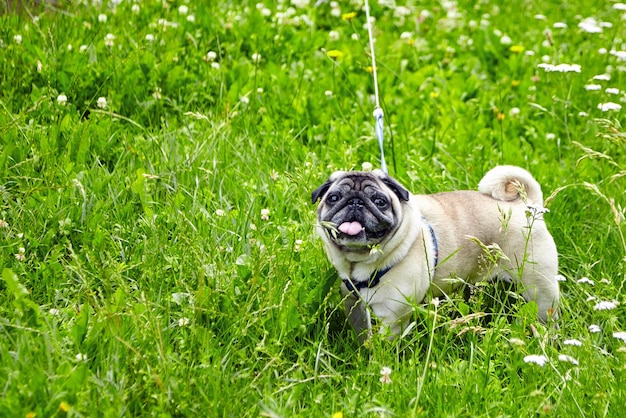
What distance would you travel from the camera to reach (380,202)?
3.75 metres

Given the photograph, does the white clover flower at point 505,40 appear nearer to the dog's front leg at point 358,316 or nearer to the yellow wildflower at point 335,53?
the yellow wildflower at point 335,53

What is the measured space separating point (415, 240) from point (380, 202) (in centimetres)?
31

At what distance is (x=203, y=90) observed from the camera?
566 cm

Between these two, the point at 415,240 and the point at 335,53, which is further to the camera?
the point at 335,53

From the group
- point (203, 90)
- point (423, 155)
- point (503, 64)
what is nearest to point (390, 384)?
point (423, 155)

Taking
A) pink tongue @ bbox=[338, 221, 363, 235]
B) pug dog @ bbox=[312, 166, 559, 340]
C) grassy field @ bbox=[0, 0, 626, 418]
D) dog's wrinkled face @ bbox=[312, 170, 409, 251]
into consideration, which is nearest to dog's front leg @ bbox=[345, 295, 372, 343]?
pug dog @ bbox=[312, 166, 559, 340]

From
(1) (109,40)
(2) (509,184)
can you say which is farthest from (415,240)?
(1) (109,40)

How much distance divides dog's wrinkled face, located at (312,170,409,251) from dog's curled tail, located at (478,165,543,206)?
2.10 feet

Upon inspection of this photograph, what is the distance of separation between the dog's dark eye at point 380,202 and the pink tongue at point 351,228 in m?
0.14

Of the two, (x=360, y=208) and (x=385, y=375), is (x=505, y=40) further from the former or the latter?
(x=385, y=375)

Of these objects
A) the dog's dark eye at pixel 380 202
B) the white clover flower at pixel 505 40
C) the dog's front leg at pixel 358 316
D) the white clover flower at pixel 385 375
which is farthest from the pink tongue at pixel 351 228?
the white clover flower at pixel 505 40

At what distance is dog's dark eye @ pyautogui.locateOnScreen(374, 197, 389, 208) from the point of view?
12.3 feet

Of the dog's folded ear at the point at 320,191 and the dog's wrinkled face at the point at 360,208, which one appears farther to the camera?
the dog's folded ear at the point at 320,191

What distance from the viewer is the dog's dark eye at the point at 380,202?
374 centimetres
